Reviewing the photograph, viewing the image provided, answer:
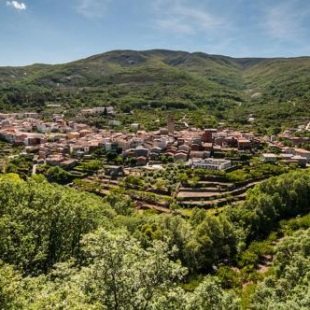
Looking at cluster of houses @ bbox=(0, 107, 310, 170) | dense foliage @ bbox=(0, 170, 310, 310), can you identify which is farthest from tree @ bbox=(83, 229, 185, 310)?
cluster of houses @ bbox=(0, 107, 310, 170)

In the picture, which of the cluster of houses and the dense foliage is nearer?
the dense foliage

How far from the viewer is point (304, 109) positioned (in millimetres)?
118125

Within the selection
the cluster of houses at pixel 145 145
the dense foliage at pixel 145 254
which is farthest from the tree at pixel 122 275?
the cluster of houses at pixel 145 145

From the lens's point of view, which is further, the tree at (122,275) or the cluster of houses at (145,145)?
the cluster of houses at (145,145)

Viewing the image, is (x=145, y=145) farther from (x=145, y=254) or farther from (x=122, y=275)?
(x=122, y=275)

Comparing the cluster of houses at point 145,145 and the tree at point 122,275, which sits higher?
the tree at point 122,275

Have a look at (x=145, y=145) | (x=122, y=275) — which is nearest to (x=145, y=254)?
(x=122, y=275)

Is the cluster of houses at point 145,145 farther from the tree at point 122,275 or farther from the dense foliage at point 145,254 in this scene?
the tree at point 122,275

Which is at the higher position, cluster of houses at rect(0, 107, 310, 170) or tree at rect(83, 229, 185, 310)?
tree at rect(83, 229, 185, 310)

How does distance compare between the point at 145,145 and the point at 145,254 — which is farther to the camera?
the point at 145,145

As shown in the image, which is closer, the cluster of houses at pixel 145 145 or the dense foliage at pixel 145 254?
the dense foliage at pixel 145 254

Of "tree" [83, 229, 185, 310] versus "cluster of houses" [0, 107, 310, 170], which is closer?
"tree" [83, 229, 185, 310]

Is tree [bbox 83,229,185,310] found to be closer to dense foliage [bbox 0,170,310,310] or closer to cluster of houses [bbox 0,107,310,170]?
dense foliage [bbox 0,170,310,310]

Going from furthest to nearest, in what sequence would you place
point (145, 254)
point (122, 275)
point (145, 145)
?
point (145, 145) → point (145, 254) → point (122, 275)
